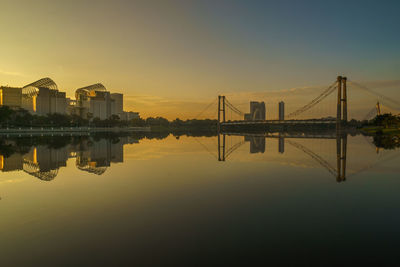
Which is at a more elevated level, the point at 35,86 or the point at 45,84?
the point at 45,84

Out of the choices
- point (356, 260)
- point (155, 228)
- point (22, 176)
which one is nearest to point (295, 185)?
point (356, 260)

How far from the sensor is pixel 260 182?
10.9 meters

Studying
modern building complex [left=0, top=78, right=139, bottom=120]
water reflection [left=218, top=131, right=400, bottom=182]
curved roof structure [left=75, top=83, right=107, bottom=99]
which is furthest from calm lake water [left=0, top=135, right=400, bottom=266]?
curved roof structure [left=75, top=83, right=107, bottom=99]

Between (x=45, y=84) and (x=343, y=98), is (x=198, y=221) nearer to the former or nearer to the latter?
(x=343, y=98)

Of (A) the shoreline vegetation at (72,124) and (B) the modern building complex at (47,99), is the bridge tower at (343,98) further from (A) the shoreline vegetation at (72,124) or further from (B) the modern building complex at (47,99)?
(B) the modern building complex at (47,99)

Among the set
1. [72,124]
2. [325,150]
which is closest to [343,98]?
[325,150]

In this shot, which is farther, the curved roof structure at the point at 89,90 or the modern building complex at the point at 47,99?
the curved roof structure at the point at 89,90

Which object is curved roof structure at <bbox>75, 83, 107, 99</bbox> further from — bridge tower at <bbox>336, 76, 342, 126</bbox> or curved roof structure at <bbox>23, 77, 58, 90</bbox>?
bridge tower at <bbox>336, 76, 342, 126</bbox>

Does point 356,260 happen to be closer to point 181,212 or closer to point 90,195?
point 181,212

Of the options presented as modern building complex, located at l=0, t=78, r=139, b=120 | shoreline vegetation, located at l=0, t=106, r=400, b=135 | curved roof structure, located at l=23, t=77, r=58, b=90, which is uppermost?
curved roof structure, located at l=23, t=77, r=58, b=90

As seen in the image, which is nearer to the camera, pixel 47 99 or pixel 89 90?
pixel 47 99

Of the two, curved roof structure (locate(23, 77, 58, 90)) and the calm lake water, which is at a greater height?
curved roof structure (locate(23, 77, 58, 90))

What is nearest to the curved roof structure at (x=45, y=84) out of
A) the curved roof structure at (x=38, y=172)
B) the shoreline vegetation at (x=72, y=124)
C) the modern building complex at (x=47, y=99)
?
the modern building complex at (x=47, y=99)

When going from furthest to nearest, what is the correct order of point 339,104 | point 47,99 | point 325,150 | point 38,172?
point 47,99 < point 339,104 < point 325,150 < point 38,172
